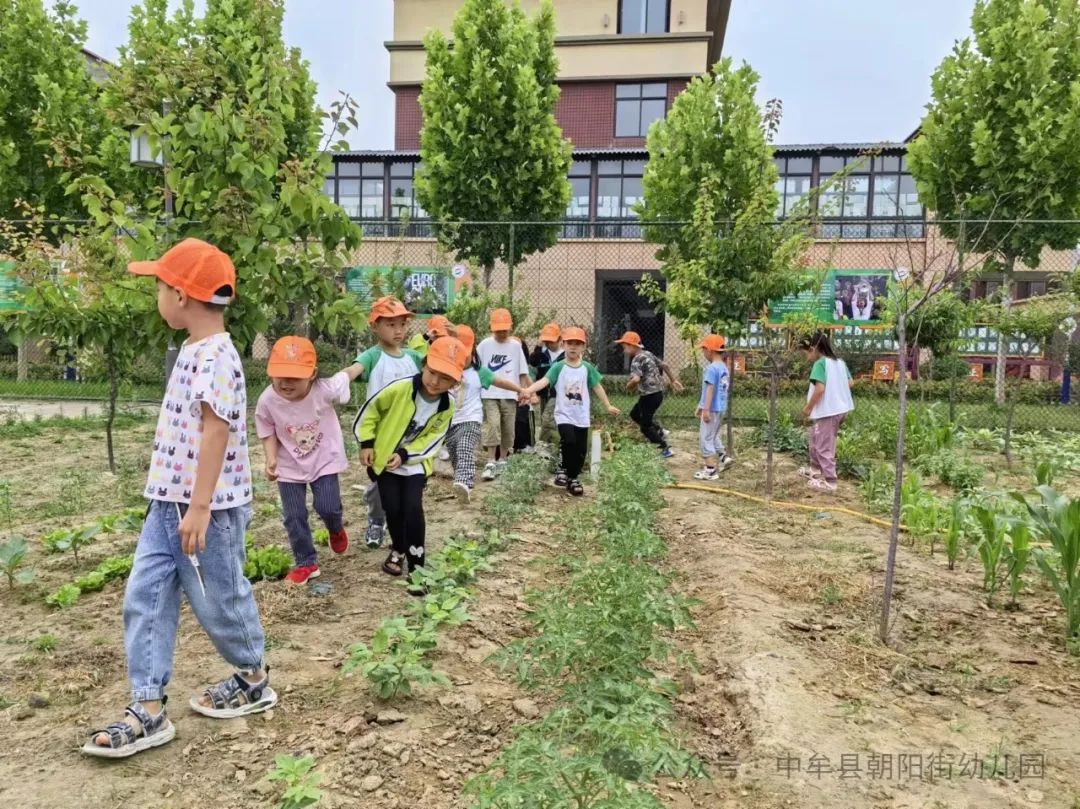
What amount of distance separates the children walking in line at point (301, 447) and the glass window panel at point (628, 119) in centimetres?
2293

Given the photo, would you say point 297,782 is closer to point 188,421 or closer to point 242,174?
point 188,421

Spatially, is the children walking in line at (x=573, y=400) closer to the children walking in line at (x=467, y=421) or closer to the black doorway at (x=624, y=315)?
the children walking in line at (x=467, y=421)

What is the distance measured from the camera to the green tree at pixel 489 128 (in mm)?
13648

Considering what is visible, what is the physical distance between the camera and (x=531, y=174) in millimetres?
13703

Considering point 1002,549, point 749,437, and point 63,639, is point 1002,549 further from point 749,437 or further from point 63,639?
point 749,437

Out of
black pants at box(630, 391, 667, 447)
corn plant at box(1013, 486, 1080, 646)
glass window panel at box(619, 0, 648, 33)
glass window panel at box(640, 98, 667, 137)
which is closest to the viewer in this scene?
corn plant at box(1013, 486, 1080, 646)

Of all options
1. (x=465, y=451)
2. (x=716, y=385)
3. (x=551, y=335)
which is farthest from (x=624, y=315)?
(x=465, y=451)

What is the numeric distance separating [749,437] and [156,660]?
8.50 meters

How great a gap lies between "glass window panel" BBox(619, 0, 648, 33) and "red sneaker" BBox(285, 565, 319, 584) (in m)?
25.4

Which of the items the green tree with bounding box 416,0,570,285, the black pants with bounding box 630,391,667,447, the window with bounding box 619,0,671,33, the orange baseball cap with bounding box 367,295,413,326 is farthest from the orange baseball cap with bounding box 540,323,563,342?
the window with bounding box 619,0,671,33

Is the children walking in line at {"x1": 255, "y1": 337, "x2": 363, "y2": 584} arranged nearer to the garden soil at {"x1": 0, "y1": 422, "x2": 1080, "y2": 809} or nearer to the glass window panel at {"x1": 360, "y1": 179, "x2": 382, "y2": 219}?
the garden soil at {"x1": 0, "y1": 422, "x2": 1080, "y2": 809}

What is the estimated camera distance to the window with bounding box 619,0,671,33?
994 inches

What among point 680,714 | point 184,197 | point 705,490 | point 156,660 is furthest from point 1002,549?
point 184,197

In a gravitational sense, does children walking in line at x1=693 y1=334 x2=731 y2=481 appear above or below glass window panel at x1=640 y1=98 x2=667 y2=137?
below
